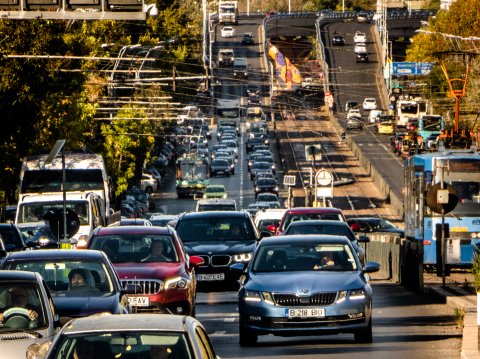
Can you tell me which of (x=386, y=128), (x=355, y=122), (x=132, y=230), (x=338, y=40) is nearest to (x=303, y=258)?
(x=132, y=230)

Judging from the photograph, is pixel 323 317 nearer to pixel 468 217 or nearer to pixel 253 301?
pixel 253 301

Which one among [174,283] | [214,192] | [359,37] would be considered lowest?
[214,192]

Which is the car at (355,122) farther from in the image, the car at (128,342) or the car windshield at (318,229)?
the car at (128,342)

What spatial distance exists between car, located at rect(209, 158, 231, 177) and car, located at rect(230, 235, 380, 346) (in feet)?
307

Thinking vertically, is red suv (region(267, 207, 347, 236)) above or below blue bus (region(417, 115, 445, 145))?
above

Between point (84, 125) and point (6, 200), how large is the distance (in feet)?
49.2

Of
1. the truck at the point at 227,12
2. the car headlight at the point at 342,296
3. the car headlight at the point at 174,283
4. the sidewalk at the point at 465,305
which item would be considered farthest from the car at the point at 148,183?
the truck at the point at 227,12

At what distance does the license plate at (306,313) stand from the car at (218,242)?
347 inches

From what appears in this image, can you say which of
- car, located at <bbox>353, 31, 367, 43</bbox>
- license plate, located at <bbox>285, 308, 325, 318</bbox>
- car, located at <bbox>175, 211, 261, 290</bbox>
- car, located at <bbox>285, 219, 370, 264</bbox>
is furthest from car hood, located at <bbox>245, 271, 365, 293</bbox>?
car, located at <bbox>353, 31, 367, 43</bbox>

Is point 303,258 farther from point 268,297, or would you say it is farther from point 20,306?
point 20,306

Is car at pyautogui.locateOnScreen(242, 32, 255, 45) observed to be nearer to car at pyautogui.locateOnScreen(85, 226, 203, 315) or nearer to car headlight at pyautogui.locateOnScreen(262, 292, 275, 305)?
car at pyautogui.locateOnScreen(85, 226, 203, 315)

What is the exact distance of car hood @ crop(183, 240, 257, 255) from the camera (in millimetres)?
30334

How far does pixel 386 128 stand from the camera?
438ft

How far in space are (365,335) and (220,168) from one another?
94.5 m
